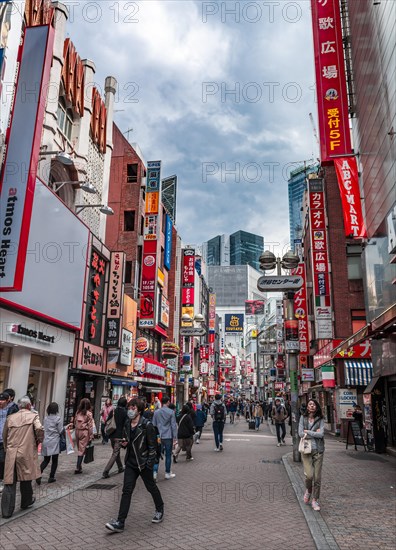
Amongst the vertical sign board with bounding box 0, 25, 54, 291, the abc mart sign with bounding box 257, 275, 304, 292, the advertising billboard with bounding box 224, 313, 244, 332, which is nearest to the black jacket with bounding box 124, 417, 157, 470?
the vertical sign board with bounding box 0, 25, 54, 291

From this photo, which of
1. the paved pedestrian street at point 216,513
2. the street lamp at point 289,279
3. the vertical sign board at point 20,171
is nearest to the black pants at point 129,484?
the paved pedestrian street at point 216,513

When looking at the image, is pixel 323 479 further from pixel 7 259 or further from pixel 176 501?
pixel 7 259

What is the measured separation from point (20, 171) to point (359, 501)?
10.7 metres

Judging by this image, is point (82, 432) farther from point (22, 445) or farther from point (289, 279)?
point (289, 279)

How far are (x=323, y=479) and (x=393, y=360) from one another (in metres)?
5.45

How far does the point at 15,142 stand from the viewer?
11.5 meters

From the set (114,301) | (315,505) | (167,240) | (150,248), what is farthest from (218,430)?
(167,240)

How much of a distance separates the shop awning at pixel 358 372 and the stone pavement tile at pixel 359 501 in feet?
35.5

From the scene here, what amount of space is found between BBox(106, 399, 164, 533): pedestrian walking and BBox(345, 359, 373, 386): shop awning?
19765 millimetres

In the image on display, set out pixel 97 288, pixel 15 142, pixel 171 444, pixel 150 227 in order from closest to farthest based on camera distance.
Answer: pixel 171 444
pixel 15 142
pixel 97 288
pixel 150 227

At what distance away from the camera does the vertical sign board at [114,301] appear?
70.4 feet

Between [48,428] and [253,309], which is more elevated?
[253,309]

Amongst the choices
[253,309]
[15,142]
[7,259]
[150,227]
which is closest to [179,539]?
[7,259]

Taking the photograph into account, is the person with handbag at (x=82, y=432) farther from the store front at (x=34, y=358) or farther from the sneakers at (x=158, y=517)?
the sneakers at (x=158, y=517)
